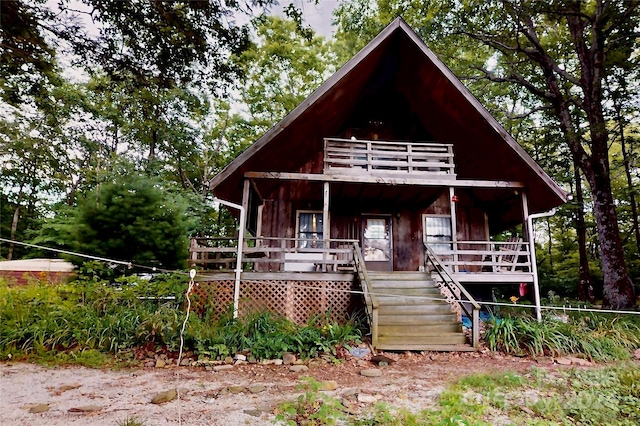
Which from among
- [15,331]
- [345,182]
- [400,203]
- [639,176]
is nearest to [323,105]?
[345,182]

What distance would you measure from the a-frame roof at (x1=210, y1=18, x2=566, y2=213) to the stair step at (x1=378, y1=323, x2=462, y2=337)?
4897mm

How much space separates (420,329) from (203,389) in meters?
4.35

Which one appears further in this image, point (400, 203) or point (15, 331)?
point (400, 203)

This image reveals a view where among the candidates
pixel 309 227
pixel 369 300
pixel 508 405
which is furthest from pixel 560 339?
pixel 309 227

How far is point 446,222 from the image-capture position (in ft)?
37.7

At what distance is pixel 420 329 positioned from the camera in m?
6.80

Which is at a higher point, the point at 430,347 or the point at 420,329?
the point at 420,329

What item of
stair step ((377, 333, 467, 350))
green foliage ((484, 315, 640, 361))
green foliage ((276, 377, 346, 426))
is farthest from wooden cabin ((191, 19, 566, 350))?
green foliage ((276, 377, 346, 426))

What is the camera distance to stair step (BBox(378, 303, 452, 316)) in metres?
7.22

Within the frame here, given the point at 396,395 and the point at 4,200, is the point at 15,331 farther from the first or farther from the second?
the point at 4,200

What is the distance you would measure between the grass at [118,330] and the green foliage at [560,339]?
2.97 m

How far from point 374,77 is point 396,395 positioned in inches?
352

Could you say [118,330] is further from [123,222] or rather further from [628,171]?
[628,171]

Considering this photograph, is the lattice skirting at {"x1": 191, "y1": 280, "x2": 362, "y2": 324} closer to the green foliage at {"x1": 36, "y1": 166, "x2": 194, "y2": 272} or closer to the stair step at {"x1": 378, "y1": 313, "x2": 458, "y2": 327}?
the stair step at {"x1": 378, "y1": 313, "x2": 458, "y2": 327}
